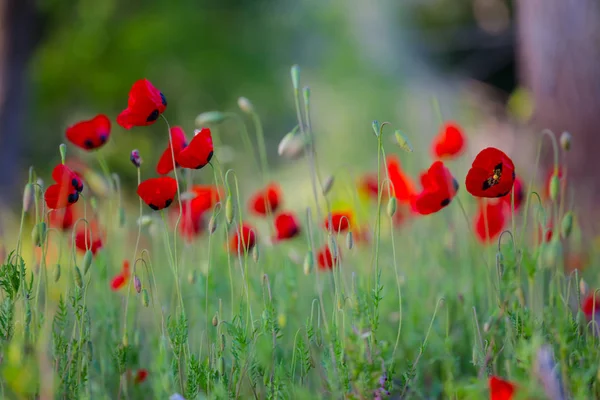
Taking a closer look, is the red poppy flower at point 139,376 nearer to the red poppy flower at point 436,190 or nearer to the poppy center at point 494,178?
the red poppy flower at point 436,190

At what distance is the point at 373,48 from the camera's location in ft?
31.3

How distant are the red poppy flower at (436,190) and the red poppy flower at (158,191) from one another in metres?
0.45

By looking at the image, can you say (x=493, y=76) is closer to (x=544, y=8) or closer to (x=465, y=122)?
(x=465, y=122)

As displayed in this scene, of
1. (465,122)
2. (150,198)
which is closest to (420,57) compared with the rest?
(465,122)

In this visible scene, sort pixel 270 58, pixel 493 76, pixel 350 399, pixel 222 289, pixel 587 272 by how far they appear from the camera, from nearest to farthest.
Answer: pixel 350 399 → pixel 222 289 → pixel 587 272 → pixel 270 58 → pixel 493 76

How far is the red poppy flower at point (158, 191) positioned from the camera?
1.19 m

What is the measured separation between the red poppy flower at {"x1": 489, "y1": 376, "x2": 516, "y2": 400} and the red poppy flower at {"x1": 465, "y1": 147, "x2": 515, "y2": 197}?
0.36m

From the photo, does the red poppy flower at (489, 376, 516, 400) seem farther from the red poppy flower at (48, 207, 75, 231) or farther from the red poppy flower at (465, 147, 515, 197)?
the red poppy flower at (48, 207, 75, 231)

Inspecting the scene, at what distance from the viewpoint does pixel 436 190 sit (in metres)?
1.21

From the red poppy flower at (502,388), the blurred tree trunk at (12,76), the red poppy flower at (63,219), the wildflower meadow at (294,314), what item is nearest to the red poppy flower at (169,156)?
the wildflower meadow at (294,314)

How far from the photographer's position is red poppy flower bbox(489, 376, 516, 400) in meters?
0.91

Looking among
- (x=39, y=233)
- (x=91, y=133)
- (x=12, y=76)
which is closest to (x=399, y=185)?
(x=91, y=133)

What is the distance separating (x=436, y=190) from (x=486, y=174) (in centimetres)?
9

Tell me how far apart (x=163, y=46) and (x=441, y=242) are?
4223 millimetres
